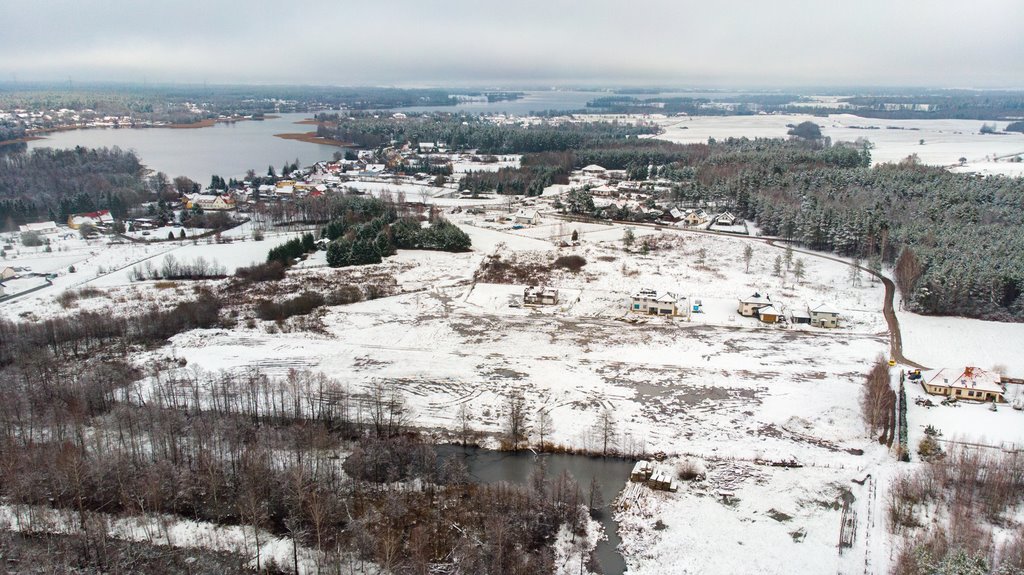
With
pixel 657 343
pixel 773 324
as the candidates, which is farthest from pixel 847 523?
pixel 773 324

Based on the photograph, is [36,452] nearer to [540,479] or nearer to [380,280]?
[540,479]

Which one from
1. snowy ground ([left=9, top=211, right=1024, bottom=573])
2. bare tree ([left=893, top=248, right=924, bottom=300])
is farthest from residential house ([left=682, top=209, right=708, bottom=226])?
bare tree ([left=893, top=248, right=924, bottom=300])

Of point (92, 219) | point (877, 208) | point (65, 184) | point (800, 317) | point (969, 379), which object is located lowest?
point (969, 379)

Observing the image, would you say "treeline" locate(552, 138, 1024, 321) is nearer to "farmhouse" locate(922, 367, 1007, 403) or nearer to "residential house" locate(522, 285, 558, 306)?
"farmhouse" locate(922, 367, 1007, 403)

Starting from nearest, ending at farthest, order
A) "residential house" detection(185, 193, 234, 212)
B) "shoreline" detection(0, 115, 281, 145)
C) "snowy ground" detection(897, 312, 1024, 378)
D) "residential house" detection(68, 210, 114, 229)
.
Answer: "snowy ground" detection(897, 312, 1024, 378) → "residential house" detection(68, 210, 114, 229) → "residential house" detection(185, 193, 234, 212) → "shoreline" detection(0, 115, 281, 145)

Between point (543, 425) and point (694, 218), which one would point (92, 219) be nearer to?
point (543, 425)

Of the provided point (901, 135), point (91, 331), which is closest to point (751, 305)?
point (91, 331)

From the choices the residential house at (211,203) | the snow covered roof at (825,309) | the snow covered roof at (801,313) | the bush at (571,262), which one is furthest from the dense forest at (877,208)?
the residential house at (211,203)
